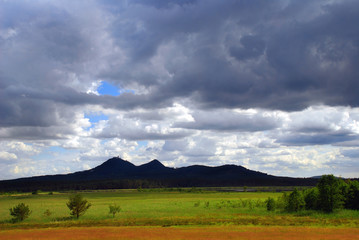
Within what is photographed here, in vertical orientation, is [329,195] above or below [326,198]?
above

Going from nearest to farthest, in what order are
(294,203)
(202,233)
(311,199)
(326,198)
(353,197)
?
(202,233) → (326,198) → (294,203) → (353,197) → (311,199)

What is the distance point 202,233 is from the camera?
4209 centimetres

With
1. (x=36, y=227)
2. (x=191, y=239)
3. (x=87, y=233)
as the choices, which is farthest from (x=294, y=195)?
(x=36, y=227)

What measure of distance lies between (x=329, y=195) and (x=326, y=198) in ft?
3.14

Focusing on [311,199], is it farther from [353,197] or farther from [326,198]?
[353,197]

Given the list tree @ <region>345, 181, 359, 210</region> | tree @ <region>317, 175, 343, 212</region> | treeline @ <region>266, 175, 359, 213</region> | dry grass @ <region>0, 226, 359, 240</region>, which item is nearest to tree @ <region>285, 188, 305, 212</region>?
treeline @ <region>266, 175, 359, 213</region>

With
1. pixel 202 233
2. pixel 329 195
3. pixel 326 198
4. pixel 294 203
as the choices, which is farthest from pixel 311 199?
pixel 202 233

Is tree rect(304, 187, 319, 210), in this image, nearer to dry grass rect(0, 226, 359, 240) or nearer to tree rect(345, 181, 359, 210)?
tree rect(345, 181, 359, 210)

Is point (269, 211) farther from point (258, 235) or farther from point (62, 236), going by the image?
point (62, 236)

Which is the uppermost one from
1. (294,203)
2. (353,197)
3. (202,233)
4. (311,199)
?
(353,197)

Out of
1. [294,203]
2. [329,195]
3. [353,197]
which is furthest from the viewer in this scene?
[353,197]

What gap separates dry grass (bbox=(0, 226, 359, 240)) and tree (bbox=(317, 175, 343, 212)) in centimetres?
2377

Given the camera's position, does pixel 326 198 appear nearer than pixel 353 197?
Yes

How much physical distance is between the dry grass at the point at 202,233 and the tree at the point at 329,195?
2377cm
